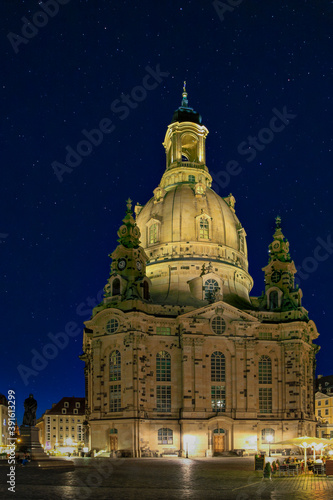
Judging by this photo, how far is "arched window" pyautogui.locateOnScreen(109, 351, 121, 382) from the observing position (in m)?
76.5

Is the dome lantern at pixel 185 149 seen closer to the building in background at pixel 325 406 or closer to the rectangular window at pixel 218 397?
the rectangular window at pixel 218 397

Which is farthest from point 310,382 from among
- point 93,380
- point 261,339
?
point 93,380

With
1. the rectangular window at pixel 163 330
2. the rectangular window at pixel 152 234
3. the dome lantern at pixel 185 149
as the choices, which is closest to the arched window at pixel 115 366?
the rectangular window at pixel 163 330

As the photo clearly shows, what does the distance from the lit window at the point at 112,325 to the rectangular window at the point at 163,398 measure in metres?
9.11

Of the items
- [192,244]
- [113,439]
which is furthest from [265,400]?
[192,244]

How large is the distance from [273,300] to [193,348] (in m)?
16.7

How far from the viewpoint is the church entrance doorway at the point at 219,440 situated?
7494 cm

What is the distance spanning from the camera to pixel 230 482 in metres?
37.2

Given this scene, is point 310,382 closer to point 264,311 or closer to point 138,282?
point 264,311

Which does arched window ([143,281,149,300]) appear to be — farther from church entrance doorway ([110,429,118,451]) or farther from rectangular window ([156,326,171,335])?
church entrance doorway ([110,429,118,451])

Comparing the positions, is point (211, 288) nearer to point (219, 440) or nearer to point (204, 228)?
point (204, 228)

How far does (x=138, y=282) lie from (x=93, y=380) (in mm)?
13940

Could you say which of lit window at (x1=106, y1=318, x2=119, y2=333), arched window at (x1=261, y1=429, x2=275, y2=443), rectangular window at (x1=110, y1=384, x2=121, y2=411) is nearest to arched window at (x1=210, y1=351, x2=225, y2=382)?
arched window at (x1=261, y1=429, x2=275, y2=443)

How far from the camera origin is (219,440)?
75562 mm
